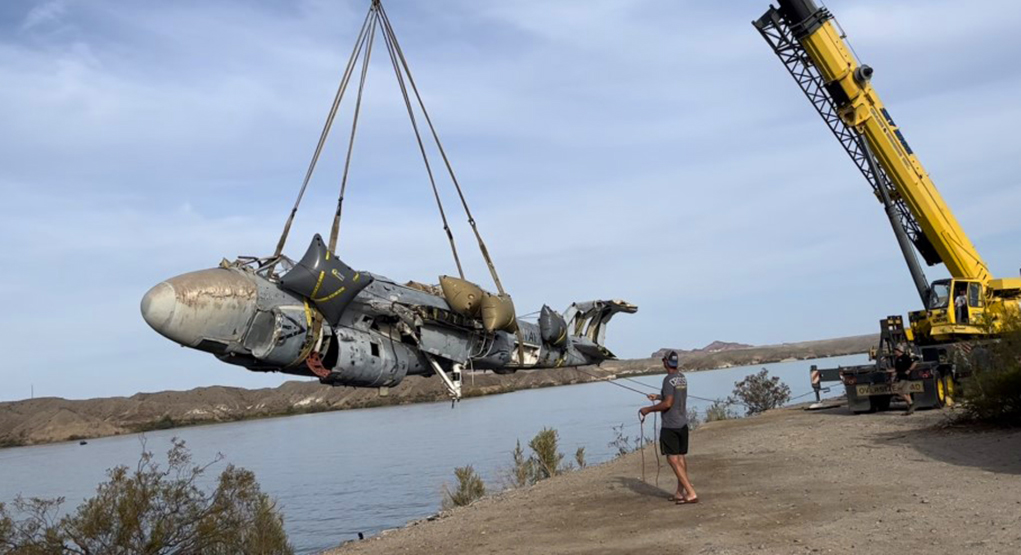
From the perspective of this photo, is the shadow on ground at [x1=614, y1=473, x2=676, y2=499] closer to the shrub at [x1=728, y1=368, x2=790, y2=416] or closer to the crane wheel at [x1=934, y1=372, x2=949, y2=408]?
the crane wheel at [x1=934, y1=372, x2=949, y2=408]

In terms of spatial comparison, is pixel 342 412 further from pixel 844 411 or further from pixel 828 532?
pixel 828 532

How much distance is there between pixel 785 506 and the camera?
10383 mm

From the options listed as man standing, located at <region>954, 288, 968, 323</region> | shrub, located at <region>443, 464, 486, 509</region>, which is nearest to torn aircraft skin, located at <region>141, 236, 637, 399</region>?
shrub, located at <region>443, 464, 486, 509</region>

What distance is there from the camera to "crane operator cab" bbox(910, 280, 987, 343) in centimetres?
2208

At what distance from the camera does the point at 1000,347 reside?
1681cm

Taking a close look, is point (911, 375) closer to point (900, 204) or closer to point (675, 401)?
point (900, 204)

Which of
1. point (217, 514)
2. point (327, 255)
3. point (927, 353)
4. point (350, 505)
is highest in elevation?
point (327, 255)

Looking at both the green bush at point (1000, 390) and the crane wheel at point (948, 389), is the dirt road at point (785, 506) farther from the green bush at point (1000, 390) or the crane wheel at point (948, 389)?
the crane wheel at point (948, 389)

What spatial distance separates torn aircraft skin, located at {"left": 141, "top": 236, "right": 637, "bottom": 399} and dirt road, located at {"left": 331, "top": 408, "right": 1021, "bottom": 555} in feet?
8.70

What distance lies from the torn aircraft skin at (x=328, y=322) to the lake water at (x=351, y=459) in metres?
8.36

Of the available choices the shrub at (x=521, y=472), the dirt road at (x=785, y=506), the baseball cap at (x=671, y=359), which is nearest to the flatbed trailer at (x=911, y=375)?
the dirt road at (x=785, y=506)

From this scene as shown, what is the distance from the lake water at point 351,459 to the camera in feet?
81.2

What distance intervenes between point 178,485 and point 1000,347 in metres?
16.6

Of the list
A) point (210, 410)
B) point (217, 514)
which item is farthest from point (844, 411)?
point (210, 410)
